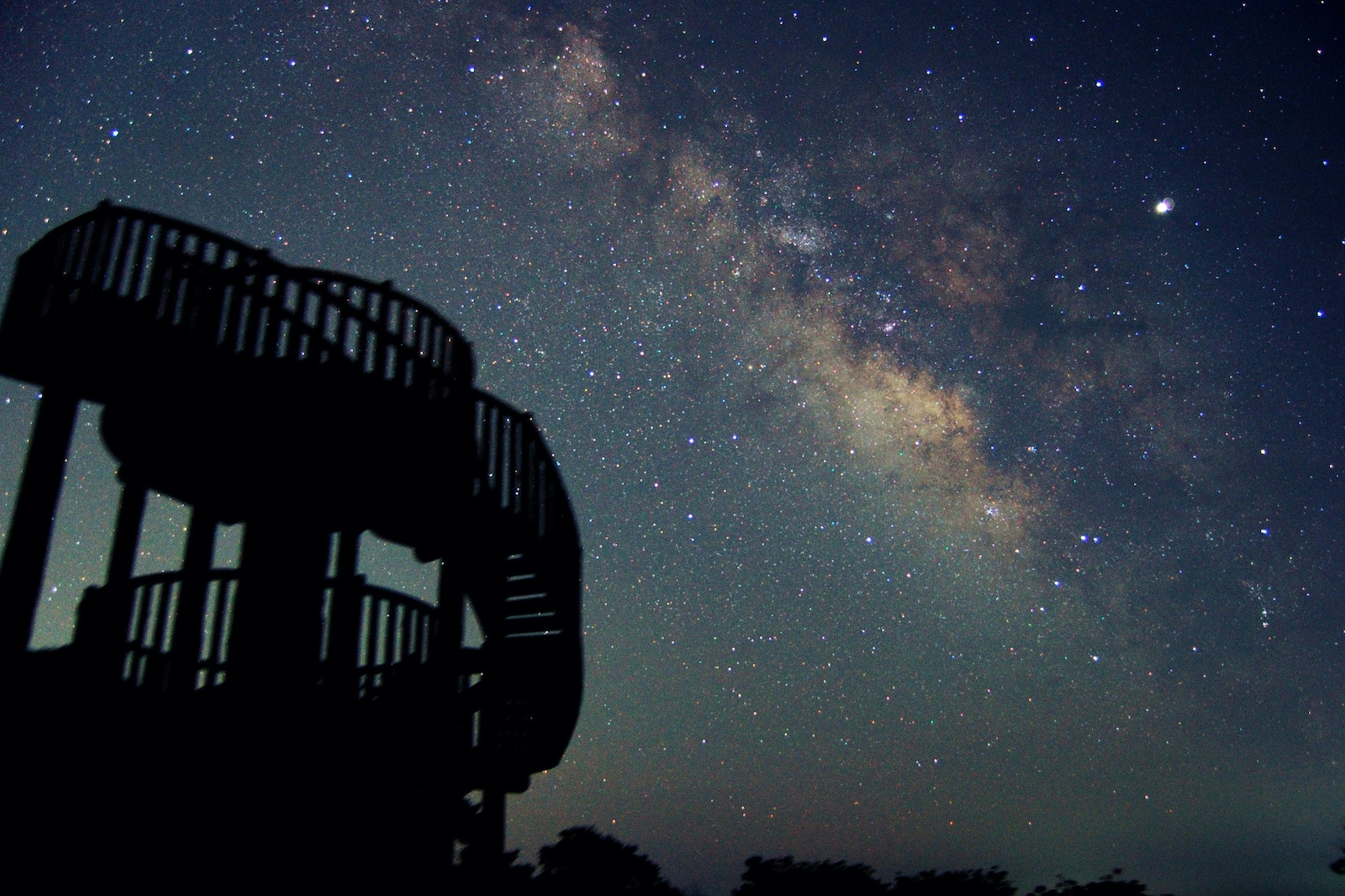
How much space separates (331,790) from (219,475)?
334cm

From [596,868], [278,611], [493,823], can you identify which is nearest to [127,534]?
[278,611]

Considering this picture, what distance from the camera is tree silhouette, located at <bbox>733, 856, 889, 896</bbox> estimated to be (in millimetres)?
12859

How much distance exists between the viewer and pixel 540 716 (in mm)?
10641

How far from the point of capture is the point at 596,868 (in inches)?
517

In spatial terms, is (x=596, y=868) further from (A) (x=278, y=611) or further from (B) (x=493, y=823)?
(A) (x=278, y=611)

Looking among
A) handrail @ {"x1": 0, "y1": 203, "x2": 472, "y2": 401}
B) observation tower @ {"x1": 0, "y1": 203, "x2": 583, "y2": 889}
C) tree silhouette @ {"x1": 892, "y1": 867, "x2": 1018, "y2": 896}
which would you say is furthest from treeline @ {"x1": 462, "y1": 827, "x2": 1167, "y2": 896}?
handrail @ {"x1": 0, "y1": 203, "x2": 472, "y2": 401}

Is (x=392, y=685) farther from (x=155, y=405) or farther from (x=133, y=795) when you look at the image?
(x=155, y=405)

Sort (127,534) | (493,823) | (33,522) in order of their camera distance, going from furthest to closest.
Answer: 1. (493,823)
2. (127,534)
3. (33,522)

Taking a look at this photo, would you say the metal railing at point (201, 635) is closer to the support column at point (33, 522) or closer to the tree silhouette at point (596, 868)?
the support column at point (33, 522)

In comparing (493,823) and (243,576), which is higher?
(243,576)

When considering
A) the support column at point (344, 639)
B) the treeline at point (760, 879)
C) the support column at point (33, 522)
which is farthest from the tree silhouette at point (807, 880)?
the support column at point (33, 522)

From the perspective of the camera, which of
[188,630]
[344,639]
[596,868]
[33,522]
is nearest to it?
[33,522]

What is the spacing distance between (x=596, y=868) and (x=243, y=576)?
7.88 m

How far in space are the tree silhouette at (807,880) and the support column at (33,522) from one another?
10086 millimetres
